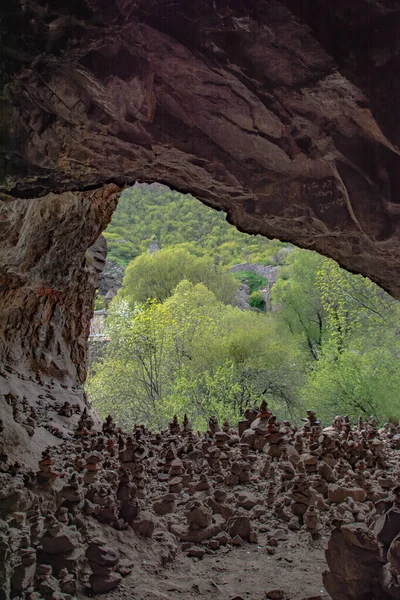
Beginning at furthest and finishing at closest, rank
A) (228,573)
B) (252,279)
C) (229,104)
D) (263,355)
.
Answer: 1. (252,279)
2. (263,355)
3. (228,573)
4. (229,104)

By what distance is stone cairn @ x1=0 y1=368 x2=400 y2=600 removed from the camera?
2947 mm

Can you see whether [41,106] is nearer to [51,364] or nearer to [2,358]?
[2,358]

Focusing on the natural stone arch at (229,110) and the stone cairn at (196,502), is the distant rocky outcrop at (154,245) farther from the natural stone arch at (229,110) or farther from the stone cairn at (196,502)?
the natural stone arch at (229,110)

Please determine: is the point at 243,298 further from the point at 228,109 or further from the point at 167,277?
the point at 228,109

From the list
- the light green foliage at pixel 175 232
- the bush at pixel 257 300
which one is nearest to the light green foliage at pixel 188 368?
the bush at pixel 257 300

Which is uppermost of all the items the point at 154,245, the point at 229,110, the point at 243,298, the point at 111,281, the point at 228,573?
the point at 154,245

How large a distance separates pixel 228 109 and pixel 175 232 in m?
51.9

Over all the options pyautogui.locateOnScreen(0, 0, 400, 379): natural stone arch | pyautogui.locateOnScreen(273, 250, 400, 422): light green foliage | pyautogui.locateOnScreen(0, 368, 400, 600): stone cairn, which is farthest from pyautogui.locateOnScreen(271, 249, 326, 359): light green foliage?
pyautogui.locateOnScreen(0, 0, 400, 379): natural stone arch

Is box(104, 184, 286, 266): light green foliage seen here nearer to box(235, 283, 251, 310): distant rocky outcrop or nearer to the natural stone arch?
box(235, 283, 251, 310): distant rocky outcrop

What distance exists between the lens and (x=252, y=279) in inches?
1626

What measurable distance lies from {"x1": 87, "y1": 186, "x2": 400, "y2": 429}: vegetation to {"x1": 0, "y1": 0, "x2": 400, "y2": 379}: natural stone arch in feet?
41.6

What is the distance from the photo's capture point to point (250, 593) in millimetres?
3383

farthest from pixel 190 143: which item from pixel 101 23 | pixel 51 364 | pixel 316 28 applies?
pixel 51 364

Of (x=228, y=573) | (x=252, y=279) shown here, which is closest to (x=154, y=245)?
(x=252, y=279)
